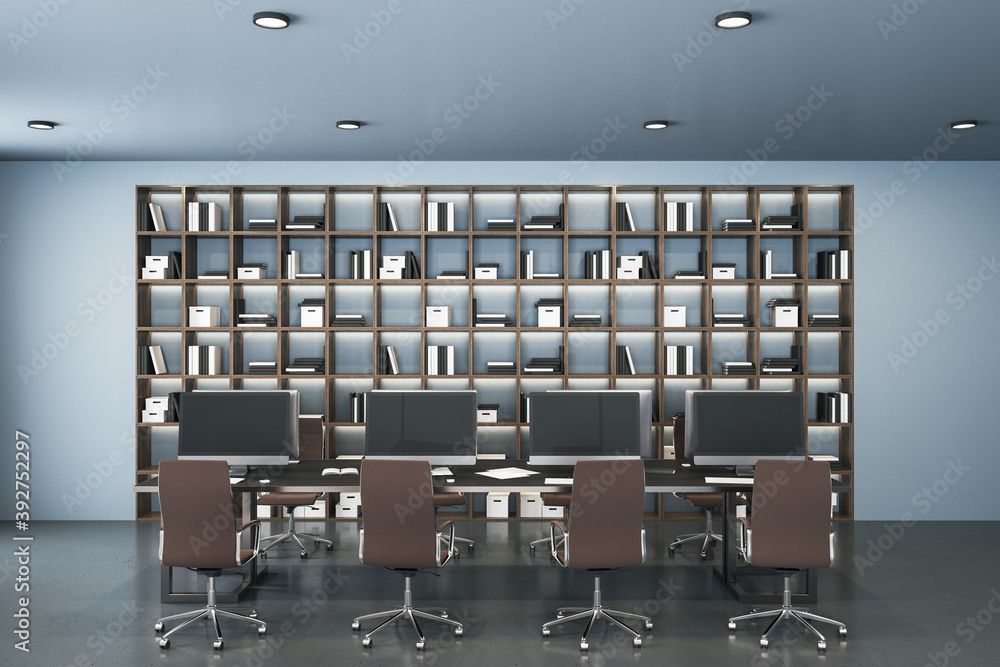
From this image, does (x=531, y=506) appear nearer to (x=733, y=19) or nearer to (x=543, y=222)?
(x=543, y=222)

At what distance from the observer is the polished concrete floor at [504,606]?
3865mm

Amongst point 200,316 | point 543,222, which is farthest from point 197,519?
point 543,222

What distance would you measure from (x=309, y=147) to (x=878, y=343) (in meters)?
5.39

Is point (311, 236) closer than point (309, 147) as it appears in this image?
No

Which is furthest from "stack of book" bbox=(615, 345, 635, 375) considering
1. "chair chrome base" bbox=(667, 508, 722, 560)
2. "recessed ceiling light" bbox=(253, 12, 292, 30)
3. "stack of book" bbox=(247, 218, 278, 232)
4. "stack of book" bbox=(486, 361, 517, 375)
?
"recessed ceiling light" bbox=(253, 12, 292, 30)

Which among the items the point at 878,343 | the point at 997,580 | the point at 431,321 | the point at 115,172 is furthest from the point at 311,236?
the point at 997,580

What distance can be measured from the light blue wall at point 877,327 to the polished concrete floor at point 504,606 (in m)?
0.68

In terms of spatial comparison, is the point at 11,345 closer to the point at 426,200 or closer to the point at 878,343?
the point at 426,200

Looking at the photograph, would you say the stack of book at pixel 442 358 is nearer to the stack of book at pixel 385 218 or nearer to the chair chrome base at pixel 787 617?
the stack of book at pixel 385 218

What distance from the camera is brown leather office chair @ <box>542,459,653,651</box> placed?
12.9 ft

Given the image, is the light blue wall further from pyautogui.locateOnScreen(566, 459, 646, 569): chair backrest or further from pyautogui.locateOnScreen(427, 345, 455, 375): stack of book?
pyautogui.locateOnScreen(566, 459, 646, 569): chair backrest

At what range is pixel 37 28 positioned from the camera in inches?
148

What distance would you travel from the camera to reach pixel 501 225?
6852 millimetres

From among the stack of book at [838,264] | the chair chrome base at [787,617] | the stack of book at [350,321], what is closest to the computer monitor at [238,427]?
the stack of book at [350,321]
